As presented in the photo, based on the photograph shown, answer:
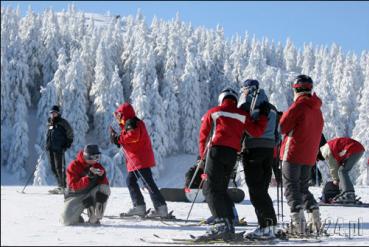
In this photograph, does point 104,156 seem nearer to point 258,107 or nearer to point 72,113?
point 72,113

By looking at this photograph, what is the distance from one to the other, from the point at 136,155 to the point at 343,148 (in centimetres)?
425

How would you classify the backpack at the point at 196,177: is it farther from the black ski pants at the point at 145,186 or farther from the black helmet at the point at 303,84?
the black helmet at the point at 303,84

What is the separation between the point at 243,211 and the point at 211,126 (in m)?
3.69

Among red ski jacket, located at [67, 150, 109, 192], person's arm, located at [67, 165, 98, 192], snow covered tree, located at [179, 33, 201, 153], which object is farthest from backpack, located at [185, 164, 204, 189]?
snow covered tree, located at [179, 33, 201, 153]

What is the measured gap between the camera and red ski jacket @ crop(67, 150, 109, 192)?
24.2 ft

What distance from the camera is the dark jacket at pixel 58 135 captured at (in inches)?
436

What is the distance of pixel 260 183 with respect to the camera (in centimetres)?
607

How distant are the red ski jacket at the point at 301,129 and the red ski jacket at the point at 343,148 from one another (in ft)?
12.7

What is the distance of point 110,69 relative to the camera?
60.9 metres

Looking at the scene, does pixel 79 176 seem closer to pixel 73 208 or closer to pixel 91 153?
pixel 91 153

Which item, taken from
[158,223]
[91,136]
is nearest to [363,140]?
[91,136]

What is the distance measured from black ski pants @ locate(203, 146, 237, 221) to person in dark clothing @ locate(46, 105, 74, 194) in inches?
231

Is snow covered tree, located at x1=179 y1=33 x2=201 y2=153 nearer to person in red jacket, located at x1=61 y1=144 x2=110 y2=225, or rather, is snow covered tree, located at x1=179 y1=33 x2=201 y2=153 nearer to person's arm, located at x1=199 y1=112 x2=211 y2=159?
person in red jacket, located at x1=61 y1=144 x2=110 y2=225

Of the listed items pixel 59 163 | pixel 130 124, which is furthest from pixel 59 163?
pixel 130 124
